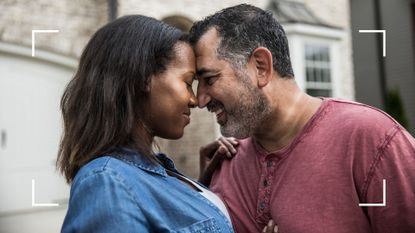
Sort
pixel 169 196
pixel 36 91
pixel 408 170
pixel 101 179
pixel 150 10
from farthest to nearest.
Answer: pixel 150 10, pixel 36 91, pixel 408 170, pixel 169 196, pixel 101 179

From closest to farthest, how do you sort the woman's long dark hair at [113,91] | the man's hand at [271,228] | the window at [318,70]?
the woman's long dark hair at [113,91] < the man's hand at [271,228] < the window at [318,70]

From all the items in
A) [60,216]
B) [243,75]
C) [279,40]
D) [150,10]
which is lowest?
[60,216]

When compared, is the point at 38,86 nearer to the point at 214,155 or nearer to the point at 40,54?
the point at 40,54

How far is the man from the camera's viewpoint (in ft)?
5.96

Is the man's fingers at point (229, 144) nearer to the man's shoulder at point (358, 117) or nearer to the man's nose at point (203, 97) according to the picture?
the man's nose at point (203, 97)

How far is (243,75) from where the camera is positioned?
6.92 feet

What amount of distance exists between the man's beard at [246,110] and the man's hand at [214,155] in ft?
0.91

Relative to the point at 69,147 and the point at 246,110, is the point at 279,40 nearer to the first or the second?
the point at 246,110

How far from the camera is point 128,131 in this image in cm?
161

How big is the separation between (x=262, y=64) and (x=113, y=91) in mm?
723

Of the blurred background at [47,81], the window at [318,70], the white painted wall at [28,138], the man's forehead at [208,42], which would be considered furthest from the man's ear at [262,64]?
the window at [318,70]

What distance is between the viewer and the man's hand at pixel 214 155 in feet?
7.85

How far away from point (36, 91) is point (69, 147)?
180 inches

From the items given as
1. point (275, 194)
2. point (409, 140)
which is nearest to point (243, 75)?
point (275, 194)
